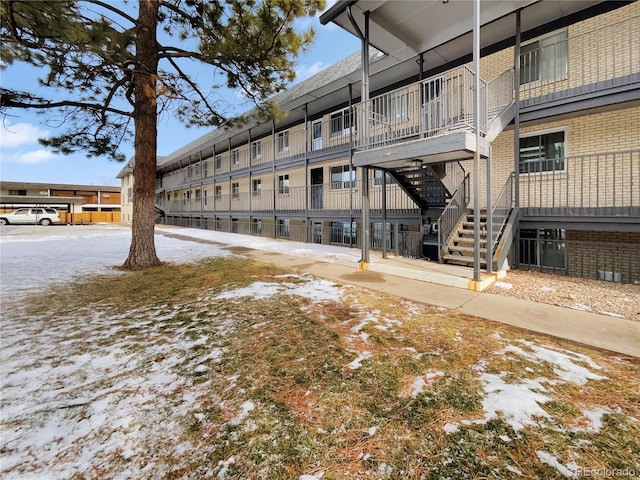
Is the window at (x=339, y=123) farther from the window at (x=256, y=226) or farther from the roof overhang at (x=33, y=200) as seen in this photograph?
the roof overhang at (x=33, y=200)

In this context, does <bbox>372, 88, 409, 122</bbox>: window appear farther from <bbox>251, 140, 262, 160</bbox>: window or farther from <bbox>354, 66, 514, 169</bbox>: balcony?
<bbox>251, 140, 262, 160</bbox>: window

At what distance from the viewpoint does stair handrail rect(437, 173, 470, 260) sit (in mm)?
8273

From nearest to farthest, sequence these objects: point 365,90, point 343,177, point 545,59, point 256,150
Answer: point 365,90
point 545,59
point 343,177
point 256,150

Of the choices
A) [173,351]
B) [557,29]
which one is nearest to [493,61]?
[557,29]

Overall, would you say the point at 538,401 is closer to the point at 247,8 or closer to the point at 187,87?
the point at 247,8

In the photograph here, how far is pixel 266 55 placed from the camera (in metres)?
7.49

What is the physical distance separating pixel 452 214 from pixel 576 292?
11.3 feet

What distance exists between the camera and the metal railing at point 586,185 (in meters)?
7.39

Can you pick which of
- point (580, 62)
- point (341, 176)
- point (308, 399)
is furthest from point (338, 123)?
point (308, 399)

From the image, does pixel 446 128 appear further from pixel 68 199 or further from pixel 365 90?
pixel 68 199

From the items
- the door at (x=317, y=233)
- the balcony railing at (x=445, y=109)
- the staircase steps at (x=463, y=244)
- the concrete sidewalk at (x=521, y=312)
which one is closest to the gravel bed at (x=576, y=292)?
the concrete sidewalk at (x=521, y=312)

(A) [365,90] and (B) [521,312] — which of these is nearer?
(B) [521,312]

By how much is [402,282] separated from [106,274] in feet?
24.6

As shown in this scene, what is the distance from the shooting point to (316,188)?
16.6 meters
